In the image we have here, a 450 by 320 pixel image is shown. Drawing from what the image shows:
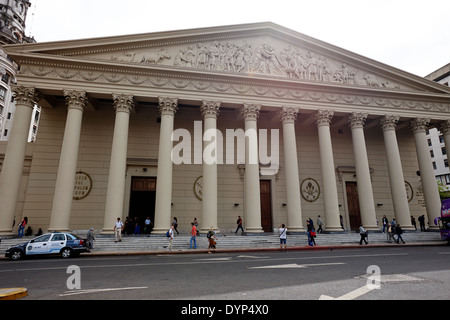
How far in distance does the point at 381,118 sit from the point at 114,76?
23313 mm

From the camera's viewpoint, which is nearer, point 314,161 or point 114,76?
point 114,76

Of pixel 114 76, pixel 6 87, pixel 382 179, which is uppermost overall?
pixel 6 87

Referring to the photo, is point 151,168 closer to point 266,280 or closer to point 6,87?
point 266,280

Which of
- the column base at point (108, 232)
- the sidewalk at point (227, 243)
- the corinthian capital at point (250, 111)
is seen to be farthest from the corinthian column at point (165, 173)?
the corinthian capital at point (250, 111)

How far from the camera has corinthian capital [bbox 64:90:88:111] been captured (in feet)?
59.3

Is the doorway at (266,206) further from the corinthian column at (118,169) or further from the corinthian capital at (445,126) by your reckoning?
the corinthian capital at (445,126)

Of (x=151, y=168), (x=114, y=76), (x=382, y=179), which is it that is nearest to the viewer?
(x=114, y=76)

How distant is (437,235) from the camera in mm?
20062

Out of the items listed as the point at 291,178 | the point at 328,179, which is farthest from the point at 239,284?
the point at 328,179

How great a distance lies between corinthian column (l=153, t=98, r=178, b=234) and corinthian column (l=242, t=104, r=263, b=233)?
5667 millimetres

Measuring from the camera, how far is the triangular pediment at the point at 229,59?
18641 mm

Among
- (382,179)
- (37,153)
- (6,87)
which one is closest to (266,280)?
(37,153)

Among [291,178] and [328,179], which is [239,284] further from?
[328,179]

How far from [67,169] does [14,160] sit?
3550 millimetres
